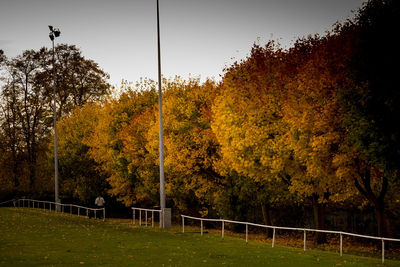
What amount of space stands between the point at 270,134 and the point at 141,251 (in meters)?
11.8

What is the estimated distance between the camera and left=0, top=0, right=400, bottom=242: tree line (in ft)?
66.8

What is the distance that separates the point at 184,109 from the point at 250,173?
10.9 meters

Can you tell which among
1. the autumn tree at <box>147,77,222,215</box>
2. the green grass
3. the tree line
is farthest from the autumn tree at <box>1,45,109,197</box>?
the green grass

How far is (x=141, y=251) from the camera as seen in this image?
59.1 feet

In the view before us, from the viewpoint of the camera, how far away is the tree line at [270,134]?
2036 cm

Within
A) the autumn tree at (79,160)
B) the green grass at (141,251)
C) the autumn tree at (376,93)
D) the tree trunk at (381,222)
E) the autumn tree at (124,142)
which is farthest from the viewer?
the autumn tree at (79,160)

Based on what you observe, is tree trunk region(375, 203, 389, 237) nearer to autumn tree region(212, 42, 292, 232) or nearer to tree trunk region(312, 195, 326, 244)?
tree trunk region(312, 195, 326, 244)

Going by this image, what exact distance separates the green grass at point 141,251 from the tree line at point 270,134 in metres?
5.30

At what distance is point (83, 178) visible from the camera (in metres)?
50.5

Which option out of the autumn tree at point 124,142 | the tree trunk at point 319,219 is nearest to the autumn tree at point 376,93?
the tree trunk at point 319,219

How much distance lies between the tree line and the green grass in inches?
209

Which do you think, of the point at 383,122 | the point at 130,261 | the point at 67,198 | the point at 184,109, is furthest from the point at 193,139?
the point at 67,198

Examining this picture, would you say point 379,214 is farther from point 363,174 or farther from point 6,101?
point 6,101

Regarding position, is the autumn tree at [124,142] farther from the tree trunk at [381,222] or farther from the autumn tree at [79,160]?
the tree trunk at [381,222]
